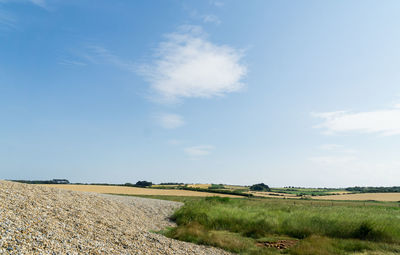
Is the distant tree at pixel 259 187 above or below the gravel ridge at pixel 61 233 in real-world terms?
above

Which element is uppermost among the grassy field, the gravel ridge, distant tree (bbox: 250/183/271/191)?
distant tree (bbox: 250/183/271/191)

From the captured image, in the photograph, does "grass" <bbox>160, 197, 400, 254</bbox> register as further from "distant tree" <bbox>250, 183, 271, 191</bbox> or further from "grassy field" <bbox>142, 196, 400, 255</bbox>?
"distant tree" <bbox>250, 183, 271, 191</bbox>

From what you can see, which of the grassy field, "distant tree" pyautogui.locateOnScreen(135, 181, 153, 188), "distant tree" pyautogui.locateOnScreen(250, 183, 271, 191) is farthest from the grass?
"distant tree" pyautogui.locateOnScreen(250, 183, 271, 191)

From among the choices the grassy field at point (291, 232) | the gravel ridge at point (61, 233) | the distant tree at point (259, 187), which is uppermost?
the distant tree at point (259, 187)

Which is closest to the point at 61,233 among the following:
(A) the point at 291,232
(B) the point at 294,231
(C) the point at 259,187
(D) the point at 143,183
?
(A) the point at 291,232

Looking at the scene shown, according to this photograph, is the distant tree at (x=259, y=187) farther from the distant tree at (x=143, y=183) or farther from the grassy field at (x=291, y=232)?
the grassy field at (x=291, y=232)

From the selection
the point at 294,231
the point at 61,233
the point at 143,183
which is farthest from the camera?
the point at 143,183

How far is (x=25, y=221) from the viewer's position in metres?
10.2

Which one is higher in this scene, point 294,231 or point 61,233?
point 61,233

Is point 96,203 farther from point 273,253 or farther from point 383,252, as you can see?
point 383,252

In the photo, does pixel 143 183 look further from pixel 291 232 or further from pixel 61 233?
pixel 61 233

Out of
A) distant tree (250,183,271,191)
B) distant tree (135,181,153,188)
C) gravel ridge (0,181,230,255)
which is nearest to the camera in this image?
gravel ridge (0,181,230,255)

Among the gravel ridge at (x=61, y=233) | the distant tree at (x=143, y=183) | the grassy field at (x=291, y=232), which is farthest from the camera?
the distant tree at (x=143, y=183)

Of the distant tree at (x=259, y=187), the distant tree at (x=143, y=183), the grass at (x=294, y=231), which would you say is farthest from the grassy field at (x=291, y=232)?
the distant tree at (x=259, y=187)
